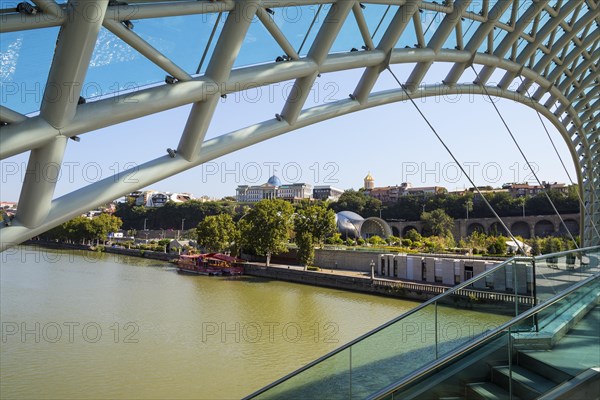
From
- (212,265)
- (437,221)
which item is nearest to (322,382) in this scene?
(212,265)

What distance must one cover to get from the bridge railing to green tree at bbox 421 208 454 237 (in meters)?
63.7

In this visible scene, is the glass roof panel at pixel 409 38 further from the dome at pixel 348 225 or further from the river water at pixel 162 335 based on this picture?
the dome at pixel 348 225

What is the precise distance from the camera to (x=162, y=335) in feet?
49.3

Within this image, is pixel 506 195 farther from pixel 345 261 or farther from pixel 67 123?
pixel 67 123

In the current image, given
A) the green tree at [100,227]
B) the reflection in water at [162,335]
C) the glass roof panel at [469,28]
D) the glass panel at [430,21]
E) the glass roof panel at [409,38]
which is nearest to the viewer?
the glass roof panel at [409,38]

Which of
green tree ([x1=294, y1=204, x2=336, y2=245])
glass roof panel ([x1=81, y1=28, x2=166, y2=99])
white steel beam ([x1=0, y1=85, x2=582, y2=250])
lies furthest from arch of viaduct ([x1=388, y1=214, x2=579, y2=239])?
glass roof panel ([x1=81, y1=28, x2=166, y2=99])

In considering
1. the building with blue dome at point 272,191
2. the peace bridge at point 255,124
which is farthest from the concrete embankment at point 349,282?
the building with blue dome at point 272,191

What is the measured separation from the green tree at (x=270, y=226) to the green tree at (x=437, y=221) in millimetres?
35149

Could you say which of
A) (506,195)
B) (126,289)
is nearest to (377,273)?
(126,289)

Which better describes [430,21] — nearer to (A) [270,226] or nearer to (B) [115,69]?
(B) [115,69]

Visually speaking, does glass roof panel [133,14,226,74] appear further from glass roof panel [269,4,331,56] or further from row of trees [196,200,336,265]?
row of trees [196,200,336,265]

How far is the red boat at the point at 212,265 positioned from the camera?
38.3 m

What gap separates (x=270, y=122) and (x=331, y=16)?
1719 millimetres

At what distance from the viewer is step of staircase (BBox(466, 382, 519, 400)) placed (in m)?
3.37
